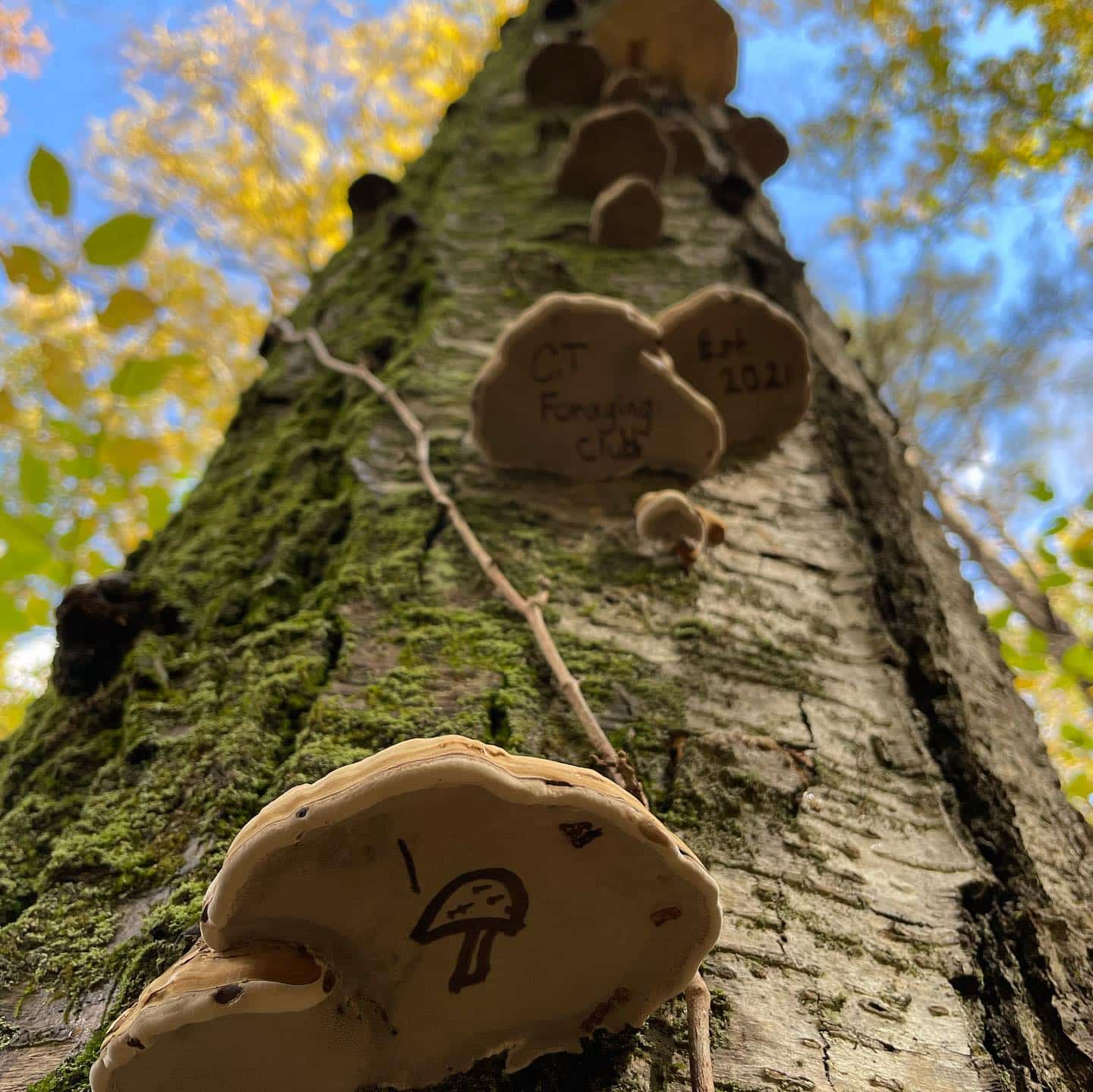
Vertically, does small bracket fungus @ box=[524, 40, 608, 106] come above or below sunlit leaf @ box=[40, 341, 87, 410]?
above

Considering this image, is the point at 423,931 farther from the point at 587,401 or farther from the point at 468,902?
→ the point at 587,401

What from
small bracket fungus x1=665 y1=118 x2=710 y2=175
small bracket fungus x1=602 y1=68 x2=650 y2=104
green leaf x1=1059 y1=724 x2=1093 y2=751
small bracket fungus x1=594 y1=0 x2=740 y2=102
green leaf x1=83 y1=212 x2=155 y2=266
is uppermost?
small bracket fungus x1=594 y1=0 x2=740 y2=102

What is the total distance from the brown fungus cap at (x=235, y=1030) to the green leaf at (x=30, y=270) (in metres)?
2.35

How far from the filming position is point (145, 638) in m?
2.01

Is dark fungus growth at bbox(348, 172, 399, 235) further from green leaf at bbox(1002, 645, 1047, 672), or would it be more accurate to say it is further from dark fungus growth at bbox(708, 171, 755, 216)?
green leaf at bbox(1002, 645, 1047, 672)

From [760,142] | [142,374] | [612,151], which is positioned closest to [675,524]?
[142,374]

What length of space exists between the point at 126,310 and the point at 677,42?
4387mm

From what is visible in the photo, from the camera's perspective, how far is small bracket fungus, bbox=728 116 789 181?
5566 millimetres

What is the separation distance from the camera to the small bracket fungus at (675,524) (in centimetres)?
217

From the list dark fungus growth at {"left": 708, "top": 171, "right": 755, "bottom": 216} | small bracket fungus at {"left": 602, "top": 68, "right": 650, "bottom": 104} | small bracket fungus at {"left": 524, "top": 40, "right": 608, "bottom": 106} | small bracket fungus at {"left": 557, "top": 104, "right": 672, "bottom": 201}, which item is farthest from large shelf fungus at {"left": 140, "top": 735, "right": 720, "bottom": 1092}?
small bracket fungus at {"left": 524, "top": 40, "right": 608, "bottom": 106}

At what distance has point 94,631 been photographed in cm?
200

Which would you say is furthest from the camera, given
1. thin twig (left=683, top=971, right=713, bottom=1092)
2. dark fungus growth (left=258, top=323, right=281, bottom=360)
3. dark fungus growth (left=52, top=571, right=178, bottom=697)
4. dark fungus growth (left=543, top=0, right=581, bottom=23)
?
dark fungus growth (left=543, top=0, right=581, bottom=23)

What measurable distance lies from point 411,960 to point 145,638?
50.9 inches

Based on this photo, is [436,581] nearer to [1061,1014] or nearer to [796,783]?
[796,783]
